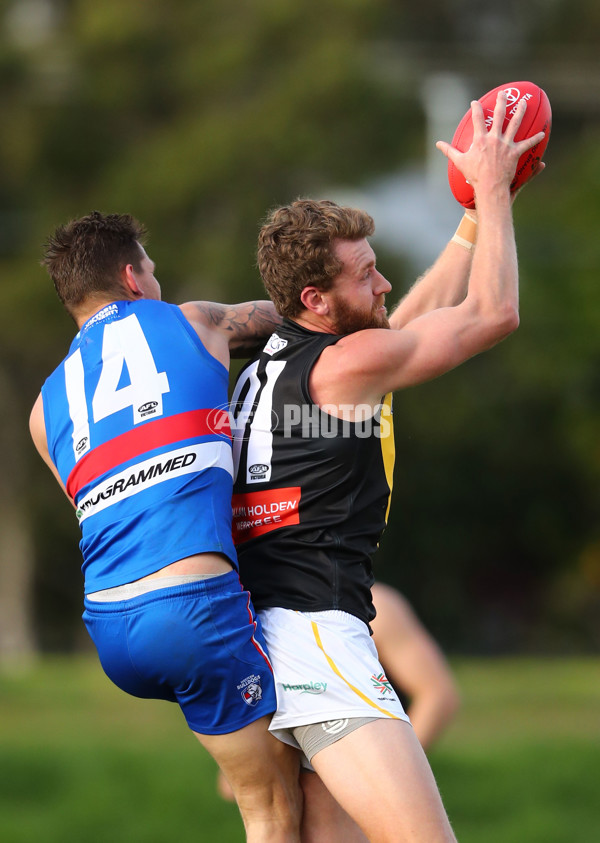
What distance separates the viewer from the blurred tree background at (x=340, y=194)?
22.5 meters

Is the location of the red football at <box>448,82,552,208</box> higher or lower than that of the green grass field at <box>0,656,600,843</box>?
higher

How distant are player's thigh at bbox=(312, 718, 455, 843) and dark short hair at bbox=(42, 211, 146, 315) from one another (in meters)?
1.61

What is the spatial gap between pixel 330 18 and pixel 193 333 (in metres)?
21.0

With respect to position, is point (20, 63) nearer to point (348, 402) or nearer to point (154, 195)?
point (154, 195)

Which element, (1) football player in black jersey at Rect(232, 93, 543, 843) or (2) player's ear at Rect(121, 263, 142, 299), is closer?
(1) football player in black jersey at Rect(232, 93, 543, 843)

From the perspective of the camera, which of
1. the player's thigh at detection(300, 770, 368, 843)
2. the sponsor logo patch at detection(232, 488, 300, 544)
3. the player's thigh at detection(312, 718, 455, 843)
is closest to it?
the player's thigh at detection(312, 718, 455, 843)

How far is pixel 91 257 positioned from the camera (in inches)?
149

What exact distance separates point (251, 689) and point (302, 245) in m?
1.36

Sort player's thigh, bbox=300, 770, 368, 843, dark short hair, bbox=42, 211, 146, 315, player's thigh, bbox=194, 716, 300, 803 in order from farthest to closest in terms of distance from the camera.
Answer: dark short hair, bbox=42, 211, 146, 315
player's thigh, bbox=300, 770, 368, 843
player's thigh, bbox=194, 716, 300, 803

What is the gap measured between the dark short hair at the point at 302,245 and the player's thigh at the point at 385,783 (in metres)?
1.35

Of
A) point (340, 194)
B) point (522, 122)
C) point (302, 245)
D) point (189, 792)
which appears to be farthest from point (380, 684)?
point (340, 194)

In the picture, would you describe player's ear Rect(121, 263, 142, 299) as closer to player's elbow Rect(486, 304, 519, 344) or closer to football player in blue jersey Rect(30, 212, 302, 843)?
football player in blue jersey Rect(30, 212, 302, 843)

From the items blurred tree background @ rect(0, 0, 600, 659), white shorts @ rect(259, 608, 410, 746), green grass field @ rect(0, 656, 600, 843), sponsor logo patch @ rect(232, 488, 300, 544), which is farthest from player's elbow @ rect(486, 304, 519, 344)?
blurred tree background @ rect(0, 0, 600, 659)

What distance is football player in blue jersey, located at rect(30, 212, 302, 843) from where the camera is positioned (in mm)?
3395
